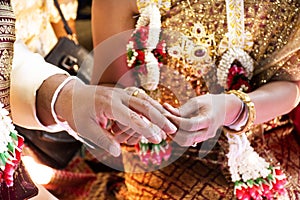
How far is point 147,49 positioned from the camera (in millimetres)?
1072

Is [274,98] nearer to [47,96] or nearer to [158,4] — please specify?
[158,4]

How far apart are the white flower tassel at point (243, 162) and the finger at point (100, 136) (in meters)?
0.30

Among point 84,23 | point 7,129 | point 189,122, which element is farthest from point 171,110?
point 84,23

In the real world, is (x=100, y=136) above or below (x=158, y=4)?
below

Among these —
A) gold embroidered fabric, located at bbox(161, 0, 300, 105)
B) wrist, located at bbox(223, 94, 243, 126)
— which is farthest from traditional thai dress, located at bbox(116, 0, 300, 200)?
wrist, located at bbox(223, 94, 243, 126)

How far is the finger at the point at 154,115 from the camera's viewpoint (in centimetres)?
83

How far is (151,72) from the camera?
1071 millimetres

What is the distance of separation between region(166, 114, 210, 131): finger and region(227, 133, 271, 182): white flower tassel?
22 cm

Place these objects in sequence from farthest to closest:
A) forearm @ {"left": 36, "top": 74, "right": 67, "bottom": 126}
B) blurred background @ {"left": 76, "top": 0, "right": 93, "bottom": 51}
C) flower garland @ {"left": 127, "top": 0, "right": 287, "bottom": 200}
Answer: blurred background @ {"left": 76, "top": 0, "right": 93, "bottom": 51} → flower garland @ {"left": 127, "top": 0, "right": 287, "bottom": 200} → forearm @ {"left": 36, "top": 74, "right": 67, "bottom": 126}

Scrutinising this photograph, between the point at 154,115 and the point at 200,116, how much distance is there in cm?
9

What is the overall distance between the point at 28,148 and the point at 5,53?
1.69 feet

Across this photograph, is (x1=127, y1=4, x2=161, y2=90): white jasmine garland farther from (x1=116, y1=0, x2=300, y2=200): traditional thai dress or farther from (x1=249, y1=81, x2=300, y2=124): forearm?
(x1=249, y1=81, x2=300, y2=124): forearm

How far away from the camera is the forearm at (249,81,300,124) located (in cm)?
104

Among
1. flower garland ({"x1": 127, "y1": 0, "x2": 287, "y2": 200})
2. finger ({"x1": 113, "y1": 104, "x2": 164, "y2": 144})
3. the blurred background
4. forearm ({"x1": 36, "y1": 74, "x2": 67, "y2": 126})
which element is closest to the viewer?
finger ({"x1": 113, "y1": 104, "x2": 164, "y2": 144})
